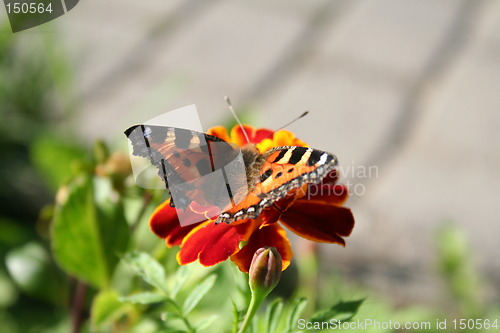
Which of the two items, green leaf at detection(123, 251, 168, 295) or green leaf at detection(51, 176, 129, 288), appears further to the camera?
green leaf at detection(51, 176, 129, 288)

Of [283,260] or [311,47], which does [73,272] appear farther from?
[311,47]

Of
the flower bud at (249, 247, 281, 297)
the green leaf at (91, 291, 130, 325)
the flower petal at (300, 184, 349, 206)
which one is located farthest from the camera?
the green leaf at (91, 291, 130, 325)

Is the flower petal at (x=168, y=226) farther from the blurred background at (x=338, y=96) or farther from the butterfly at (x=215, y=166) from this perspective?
the blurred background at (x=338, y=96)

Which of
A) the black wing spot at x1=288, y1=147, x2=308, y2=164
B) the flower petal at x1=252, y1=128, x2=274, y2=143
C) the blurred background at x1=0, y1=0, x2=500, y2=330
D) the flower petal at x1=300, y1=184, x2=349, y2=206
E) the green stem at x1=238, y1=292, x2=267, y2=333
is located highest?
the black wing spot at x1=288, y1=147, x2=308, y2=164

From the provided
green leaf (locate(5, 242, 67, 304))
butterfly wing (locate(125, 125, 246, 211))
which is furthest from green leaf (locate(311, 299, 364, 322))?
green leaf (locate(5, 242, 67, 304))

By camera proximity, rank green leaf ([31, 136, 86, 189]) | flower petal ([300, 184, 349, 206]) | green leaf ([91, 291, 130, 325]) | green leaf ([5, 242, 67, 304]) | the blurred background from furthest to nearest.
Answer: the blurred background → green leaf ([31, 136, 86, 189]) → green leaf ([5, 242, 67, 304]) → green leaf ([91, 291, 130, 325]) → flower petal ([300, 184, 349, 206])

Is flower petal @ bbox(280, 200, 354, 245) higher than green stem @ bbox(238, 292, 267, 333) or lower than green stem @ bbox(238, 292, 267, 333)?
higher

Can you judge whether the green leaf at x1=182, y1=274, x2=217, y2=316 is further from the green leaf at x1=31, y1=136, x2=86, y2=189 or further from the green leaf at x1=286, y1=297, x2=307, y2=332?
the green leaf at x1=31, y1=136, x2=86, y2=189
